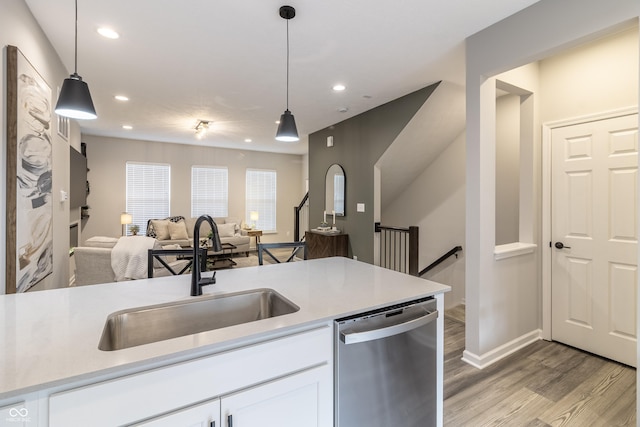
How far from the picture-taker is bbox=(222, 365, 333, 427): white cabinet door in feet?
3.42

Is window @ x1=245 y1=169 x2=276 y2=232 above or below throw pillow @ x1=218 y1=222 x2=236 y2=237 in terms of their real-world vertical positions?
above

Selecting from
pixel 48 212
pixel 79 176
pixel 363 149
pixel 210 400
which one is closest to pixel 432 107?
pixel 363 149

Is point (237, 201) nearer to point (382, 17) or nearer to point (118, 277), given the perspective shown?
point (118, 277)

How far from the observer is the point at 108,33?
244 centimetres

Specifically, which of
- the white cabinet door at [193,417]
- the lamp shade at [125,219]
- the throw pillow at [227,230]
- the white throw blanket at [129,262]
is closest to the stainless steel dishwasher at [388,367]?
the white cabinet door at [193,417]

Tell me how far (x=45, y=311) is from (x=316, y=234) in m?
4.04

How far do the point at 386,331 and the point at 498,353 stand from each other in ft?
6.33

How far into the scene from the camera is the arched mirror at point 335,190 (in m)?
5.07

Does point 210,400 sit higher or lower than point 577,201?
lower

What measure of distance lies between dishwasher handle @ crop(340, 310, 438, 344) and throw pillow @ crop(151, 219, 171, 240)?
6.36 m

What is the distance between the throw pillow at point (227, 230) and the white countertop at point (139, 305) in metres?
5.28

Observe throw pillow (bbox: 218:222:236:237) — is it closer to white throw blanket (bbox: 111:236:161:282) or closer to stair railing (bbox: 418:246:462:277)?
white throw blanket (bbox: 111:236:161:282)

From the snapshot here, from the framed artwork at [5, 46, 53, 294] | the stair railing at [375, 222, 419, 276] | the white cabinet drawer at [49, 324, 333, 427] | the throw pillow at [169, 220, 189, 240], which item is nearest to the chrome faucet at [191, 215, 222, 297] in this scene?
the white cabinet drawer at [49, 324, 333, 427]

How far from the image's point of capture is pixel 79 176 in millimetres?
4879
